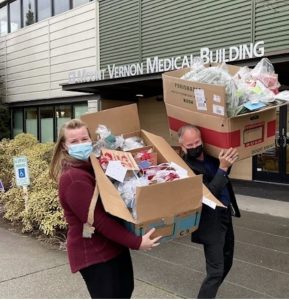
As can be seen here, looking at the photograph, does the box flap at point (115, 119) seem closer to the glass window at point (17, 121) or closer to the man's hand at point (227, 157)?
the man's hand at point (227, 157)

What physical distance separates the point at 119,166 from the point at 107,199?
23cm

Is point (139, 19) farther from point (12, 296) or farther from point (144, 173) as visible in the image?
point (144, 173)

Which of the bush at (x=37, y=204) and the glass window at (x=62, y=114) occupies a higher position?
the glass window at (x=62, y=114)

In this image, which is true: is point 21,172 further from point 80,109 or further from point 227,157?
point 80,109

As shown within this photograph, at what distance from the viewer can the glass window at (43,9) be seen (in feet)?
49.6

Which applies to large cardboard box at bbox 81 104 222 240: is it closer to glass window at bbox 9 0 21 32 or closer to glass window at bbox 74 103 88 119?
glass window at bbox 74 103 88 119

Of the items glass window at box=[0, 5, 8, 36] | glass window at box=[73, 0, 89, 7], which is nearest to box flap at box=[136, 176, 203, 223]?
glass window at box=[73, 0, 89, 7]

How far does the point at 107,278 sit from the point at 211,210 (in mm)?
1038

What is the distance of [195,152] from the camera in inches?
122

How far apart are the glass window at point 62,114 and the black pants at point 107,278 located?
1207 cm

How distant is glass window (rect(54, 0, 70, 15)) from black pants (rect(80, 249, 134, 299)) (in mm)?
12838

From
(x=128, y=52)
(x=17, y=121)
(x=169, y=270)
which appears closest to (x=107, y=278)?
(x=169, y=270)

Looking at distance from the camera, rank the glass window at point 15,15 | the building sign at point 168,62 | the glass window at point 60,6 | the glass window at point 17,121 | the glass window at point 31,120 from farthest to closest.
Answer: the glass window at point 17,121 < the glass window at point 15,15 < the glass window at point 31,120 < the glass window at point 60,6 < the building sign at point 168,62

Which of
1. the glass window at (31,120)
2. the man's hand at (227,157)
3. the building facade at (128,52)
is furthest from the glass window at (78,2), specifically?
the man's hand at (227,157)
